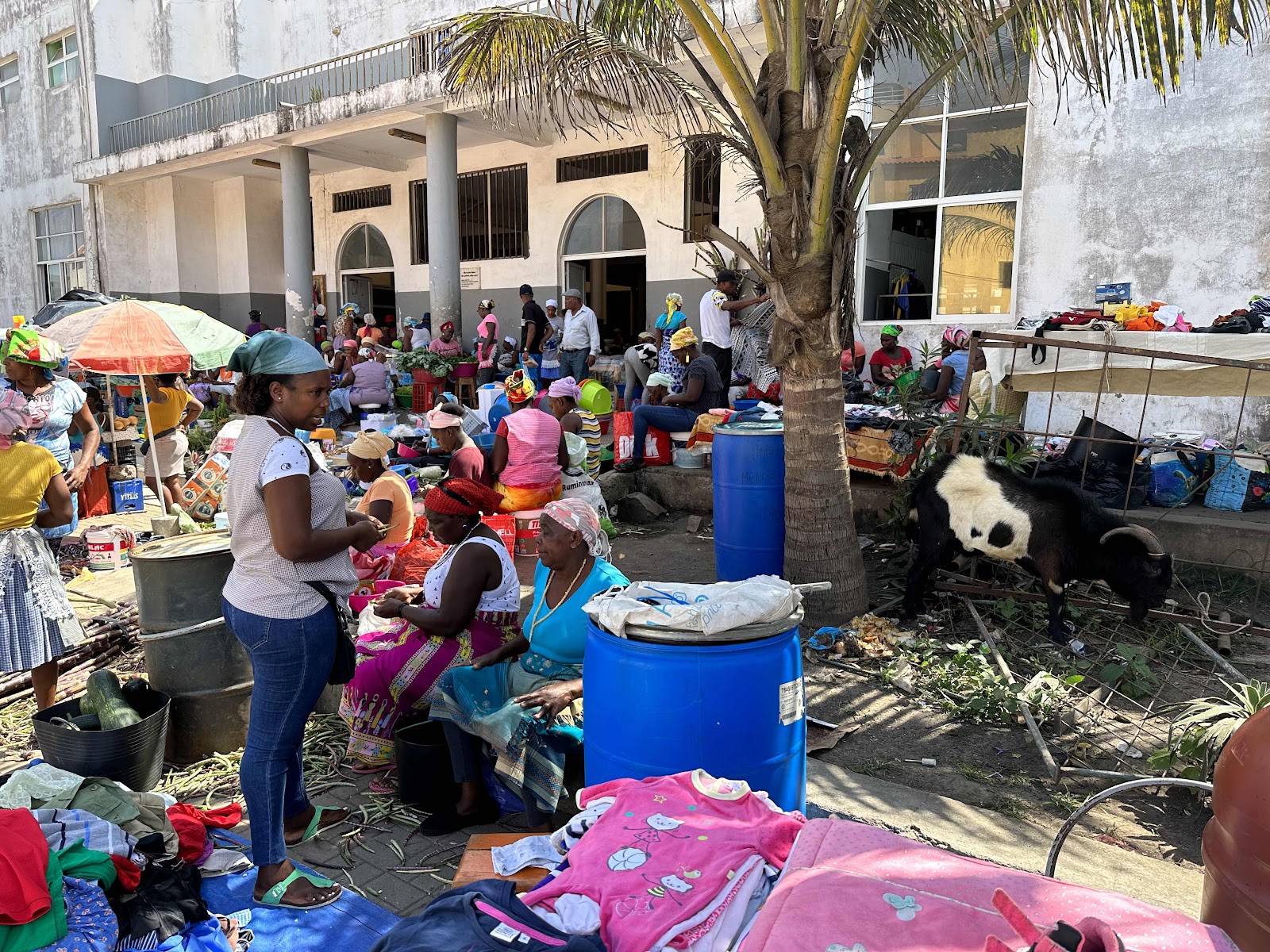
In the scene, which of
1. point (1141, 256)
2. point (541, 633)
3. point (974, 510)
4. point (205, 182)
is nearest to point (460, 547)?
point (541, 633)

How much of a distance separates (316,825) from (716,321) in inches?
291

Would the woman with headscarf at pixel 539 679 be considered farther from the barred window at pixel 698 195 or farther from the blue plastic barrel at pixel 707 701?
the barred window at pixel 698 195

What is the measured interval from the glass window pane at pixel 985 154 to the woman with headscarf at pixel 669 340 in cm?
346

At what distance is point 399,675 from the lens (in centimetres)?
387

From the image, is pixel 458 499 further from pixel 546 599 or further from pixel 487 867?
pixel 487 867

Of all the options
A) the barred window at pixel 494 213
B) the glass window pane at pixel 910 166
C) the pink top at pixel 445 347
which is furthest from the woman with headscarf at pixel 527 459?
the barred window at pixel 494 213

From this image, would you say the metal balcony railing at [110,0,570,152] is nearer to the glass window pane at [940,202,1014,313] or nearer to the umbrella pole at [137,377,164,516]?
the glass window pane at [940,202,1014,313]

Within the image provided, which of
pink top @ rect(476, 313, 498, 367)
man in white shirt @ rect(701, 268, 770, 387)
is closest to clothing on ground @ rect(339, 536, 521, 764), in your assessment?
man in white shirt @ rect(701, 268, 770, 387)

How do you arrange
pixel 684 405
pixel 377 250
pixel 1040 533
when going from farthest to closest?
pixel 377 250, pixel 684 405, pixel 1040 533

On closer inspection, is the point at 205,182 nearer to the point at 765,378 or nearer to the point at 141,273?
Result: the point at 141,273

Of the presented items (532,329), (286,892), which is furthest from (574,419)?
(532,329)

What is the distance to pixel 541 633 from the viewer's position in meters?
3.54

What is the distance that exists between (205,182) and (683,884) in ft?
72.5

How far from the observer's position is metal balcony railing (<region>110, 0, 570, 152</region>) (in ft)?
45.1
